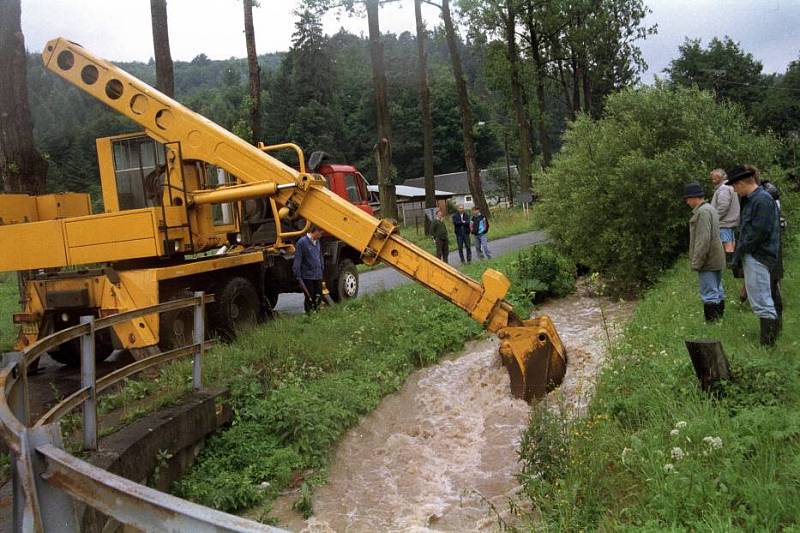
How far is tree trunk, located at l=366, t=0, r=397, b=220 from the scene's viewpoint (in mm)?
23359

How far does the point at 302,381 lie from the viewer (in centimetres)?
846

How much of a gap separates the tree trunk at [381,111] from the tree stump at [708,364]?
59.5 ft

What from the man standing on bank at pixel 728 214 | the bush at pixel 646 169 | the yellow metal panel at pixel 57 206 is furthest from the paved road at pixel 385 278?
the man standing on bank at pixel 728 214

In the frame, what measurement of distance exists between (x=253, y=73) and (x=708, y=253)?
15.8m

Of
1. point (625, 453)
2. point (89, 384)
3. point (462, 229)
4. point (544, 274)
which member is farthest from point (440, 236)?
point (89, 384)

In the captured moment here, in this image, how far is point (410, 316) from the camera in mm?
11922

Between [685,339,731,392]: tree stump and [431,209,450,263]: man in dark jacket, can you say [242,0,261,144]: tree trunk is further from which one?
[685,339,731,392]: tree stump

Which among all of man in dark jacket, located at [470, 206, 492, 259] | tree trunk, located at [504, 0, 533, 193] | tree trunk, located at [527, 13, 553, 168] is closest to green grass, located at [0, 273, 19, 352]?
man in dark jacket, located at [470, 206, 492, 259]

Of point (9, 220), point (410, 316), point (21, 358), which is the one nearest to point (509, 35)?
point (410, 316)

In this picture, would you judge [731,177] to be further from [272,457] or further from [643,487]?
[272,457]

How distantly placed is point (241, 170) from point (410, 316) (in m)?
4.03

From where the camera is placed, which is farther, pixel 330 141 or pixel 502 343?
pixel 330 141

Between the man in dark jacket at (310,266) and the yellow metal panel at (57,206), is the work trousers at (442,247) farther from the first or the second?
the yellow metal panel at (57,206)

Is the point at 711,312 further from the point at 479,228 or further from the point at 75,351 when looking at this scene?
the point at 479,228
